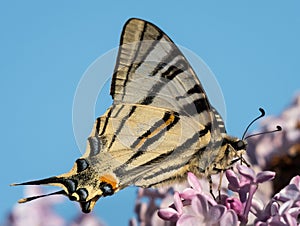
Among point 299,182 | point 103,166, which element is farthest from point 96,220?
point 299,182

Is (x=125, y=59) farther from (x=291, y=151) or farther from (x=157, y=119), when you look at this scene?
(x=291, y=151)

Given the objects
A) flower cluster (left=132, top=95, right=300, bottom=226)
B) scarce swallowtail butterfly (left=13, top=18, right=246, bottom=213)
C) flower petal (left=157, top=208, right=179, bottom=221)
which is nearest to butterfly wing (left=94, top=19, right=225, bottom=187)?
scarce swallowtail butterfly (left=13, top=18, right=246, bottom=213)

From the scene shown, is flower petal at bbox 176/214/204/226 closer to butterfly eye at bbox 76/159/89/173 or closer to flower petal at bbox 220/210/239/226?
flower petal at bbox 220/210/239/226

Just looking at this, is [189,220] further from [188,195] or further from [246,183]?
[246,183]

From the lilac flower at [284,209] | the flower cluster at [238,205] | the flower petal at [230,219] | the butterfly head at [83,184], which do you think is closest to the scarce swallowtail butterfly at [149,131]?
the butterfly head at [83,184]

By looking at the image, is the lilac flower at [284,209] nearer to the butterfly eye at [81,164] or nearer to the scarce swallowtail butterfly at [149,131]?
the scarce swallowtail butterfly at [149,131]

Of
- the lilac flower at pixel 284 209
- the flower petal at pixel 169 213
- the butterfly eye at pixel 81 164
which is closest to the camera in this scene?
the lilac flower at pixel 284 209


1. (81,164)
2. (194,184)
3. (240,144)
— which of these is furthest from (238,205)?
(81,164)

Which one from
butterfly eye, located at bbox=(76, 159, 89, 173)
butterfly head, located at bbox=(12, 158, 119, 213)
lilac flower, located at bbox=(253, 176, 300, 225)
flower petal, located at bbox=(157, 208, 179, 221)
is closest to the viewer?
lilac flower, located at bbox=(253, 176, 300, 225)
